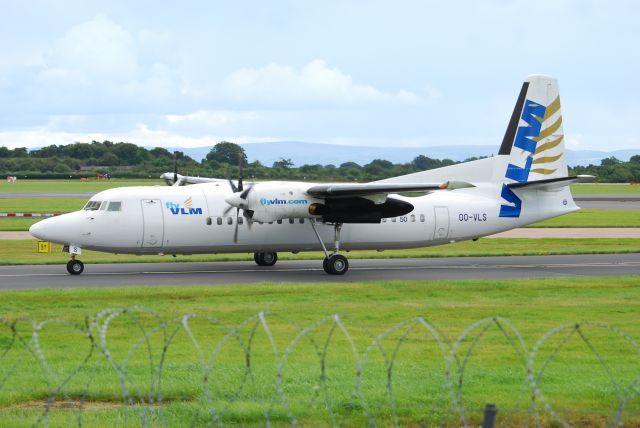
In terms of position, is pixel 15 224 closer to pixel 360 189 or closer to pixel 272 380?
pixel 360 189

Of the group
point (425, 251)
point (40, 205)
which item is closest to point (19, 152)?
point (40, 205)

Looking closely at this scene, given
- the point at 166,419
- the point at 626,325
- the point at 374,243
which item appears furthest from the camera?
the point at 374,243

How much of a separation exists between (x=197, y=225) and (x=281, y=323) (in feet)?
29.2

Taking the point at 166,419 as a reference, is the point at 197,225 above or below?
above

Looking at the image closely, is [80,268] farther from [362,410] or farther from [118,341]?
[362,410]

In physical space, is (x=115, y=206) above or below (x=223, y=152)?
below

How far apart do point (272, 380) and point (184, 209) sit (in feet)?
48.6

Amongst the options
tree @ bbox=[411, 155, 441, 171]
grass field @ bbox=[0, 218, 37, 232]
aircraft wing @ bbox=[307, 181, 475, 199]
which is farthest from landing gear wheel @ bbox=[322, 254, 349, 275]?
tree @ bbox=[411, 155, 441, 171]

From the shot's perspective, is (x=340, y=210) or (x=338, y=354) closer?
(x=338, y=354)

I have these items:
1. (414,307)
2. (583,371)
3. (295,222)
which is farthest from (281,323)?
(295,222)

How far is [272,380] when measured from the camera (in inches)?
573

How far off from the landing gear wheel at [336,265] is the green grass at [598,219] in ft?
89.2

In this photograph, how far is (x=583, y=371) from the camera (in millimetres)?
15211

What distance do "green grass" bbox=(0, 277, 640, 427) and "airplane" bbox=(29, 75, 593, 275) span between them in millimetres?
3418
